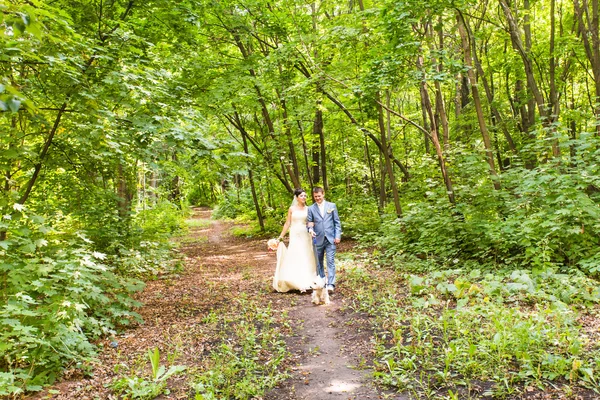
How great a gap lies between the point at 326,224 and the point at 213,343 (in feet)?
10.1

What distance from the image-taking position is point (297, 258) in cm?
808

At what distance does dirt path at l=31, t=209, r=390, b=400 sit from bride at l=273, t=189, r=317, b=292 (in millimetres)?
260

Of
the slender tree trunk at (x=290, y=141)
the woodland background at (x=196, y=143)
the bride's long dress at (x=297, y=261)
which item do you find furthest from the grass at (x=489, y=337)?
the slender tree trunk at (x=290, y=141)

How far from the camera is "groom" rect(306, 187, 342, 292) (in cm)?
745

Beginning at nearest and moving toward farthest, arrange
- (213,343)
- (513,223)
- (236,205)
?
1. (213,343)
2. (513,223)
3. (236,205)

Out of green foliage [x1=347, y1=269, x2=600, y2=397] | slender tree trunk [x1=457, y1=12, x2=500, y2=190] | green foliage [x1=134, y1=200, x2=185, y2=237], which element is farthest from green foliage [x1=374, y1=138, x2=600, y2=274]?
green foliage [x1=134, y1=200, x2=185, y2=237]

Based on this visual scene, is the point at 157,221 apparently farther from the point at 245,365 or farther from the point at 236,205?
the point at 236,205

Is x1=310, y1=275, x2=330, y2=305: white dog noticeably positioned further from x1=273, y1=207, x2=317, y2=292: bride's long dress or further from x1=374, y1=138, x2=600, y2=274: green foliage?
x1=374, y1=138, x2=600, y2=274: green foliage

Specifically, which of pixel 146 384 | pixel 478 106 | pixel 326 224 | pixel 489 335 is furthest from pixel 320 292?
pixel 478 106

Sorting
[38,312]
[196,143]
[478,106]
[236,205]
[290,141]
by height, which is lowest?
[236,205]

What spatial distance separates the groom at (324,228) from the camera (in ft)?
24.5

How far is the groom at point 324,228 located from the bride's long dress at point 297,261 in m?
0.54

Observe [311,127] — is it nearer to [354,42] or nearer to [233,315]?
[354,42]

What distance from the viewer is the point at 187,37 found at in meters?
9.72
